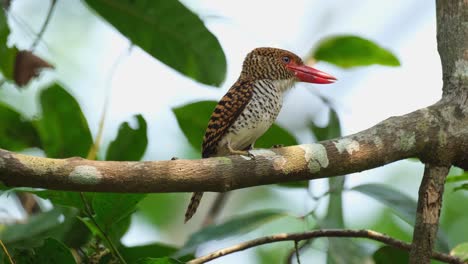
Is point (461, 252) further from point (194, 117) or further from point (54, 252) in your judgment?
point (54, 252)

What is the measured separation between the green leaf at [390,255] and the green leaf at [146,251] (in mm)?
686

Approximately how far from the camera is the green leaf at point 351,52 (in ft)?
12.7

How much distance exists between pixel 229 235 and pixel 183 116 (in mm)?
564

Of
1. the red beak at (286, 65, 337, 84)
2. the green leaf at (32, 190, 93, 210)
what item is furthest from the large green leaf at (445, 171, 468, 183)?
the green leaf at (32, 190, 93, 210)

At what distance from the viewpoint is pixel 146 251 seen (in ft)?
10.1

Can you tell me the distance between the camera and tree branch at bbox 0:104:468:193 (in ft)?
6.75

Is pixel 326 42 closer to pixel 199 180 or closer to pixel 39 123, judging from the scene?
pixel 39 123

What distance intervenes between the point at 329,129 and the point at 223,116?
0.45 m

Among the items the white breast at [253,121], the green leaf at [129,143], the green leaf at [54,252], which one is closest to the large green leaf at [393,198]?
the white breast at [253,121]

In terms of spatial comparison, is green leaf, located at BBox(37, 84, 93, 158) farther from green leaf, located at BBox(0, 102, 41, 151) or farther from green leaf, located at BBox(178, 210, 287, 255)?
green leaf, located at BBox(178, 210, 287, 255)

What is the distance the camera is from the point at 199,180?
7.34ft

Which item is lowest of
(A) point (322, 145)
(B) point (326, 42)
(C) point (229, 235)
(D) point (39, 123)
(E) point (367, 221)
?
(E) point (367, 221)

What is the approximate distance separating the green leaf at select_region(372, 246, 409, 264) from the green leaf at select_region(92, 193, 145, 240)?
92cm

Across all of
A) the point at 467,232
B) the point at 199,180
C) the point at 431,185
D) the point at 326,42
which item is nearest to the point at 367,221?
the point at 467,232
